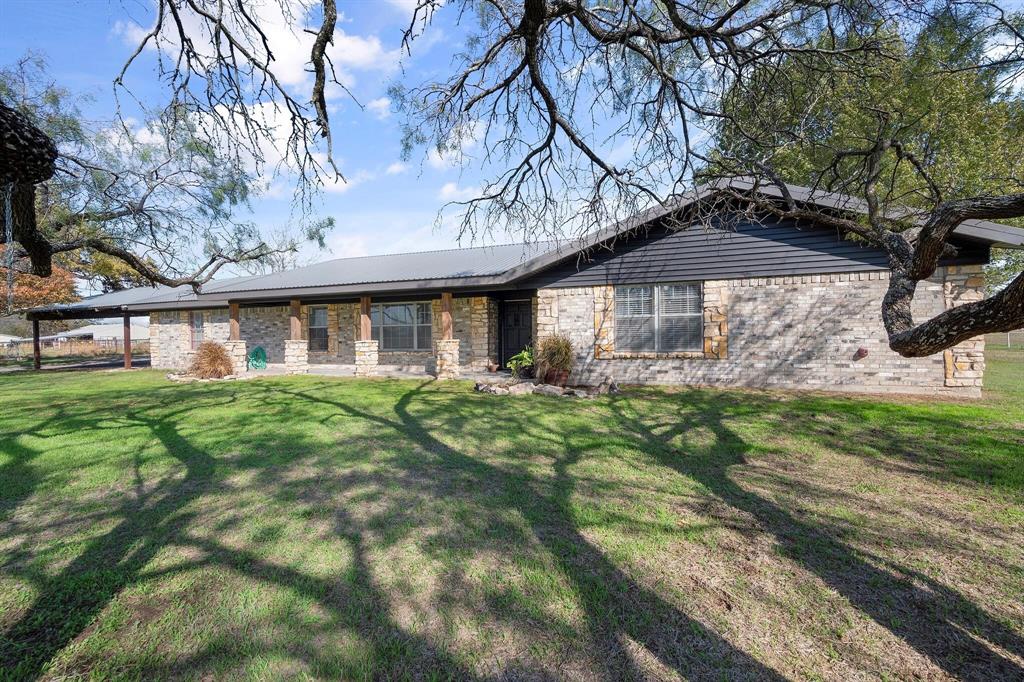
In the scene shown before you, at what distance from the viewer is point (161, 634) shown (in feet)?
7.86

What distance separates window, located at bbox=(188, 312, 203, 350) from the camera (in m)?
18.8

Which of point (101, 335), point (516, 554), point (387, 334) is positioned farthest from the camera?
point (101, 335)

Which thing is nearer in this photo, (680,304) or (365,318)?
(680,304)

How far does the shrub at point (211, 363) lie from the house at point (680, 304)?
42 centimetres

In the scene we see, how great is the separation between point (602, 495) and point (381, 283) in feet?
33.1

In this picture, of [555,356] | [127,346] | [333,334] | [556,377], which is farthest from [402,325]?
[127,346]

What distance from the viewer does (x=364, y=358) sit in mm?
13523

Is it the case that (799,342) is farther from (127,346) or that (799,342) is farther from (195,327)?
(127,346)

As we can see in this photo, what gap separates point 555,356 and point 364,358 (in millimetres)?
5817

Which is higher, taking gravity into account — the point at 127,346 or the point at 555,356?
the point at 127,346

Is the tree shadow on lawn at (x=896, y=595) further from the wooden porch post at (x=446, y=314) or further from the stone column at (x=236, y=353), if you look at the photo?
the stone column at (x=236, y=353)

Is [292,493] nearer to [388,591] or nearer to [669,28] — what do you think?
[388,591]

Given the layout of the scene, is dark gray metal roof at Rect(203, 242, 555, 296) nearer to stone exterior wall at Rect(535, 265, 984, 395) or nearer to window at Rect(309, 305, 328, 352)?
window at Rect(309, 305, 328, 352)

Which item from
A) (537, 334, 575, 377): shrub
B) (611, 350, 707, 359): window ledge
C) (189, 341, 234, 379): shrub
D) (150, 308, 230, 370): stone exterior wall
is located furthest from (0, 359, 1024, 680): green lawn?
(150, 308, 230, 370): stone exterior wall
